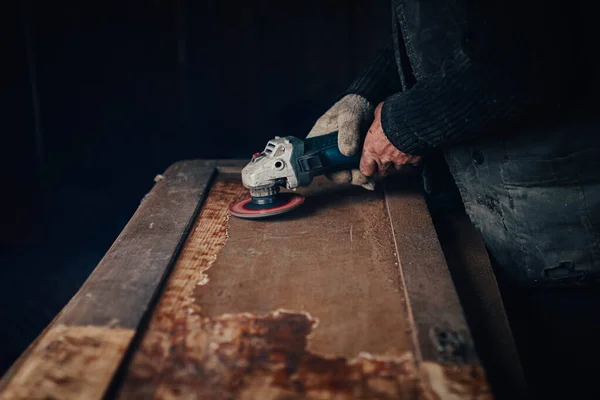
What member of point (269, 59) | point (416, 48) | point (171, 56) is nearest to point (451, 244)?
point (416, 48)

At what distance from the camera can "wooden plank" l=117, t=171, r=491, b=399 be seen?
1105 mm

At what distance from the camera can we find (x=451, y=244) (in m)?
1.80

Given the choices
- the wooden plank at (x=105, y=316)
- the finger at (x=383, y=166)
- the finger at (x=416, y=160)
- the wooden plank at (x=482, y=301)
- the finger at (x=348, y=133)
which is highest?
the finger at (x=348, y=133)

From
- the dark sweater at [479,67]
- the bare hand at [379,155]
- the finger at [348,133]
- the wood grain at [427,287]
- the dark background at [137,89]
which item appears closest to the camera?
the wood grain at [427,287]

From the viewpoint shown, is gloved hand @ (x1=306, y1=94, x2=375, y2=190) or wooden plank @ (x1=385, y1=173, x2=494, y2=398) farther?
gloved hand @ (x1=306, y1=94, x2=375, y2=190)

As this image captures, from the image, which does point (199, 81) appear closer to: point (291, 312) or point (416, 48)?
point (416, 48)

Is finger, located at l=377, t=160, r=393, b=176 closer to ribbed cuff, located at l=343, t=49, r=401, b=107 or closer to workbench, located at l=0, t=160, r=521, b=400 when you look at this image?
workbench, located at l=0, t=160, r=521, b=400

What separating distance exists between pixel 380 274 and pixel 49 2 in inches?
112

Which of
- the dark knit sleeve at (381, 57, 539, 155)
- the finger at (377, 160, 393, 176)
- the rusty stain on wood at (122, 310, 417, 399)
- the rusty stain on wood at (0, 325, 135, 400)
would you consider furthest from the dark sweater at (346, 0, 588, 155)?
the rusty stain on wood at (0, 325, 135, 400)

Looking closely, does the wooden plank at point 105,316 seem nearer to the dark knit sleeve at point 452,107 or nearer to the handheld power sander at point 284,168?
the handheld power sander at point 284,168

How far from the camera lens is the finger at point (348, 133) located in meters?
1.87

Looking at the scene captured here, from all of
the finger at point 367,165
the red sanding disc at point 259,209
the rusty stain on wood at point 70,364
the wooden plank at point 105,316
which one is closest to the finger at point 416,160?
the finger at point 367,165

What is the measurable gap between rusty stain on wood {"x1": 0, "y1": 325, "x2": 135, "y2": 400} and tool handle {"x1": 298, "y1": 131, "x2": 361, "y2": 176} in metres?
0.84

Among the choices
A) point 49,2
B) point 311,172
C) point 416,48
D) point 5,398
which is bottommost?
point 5,398
